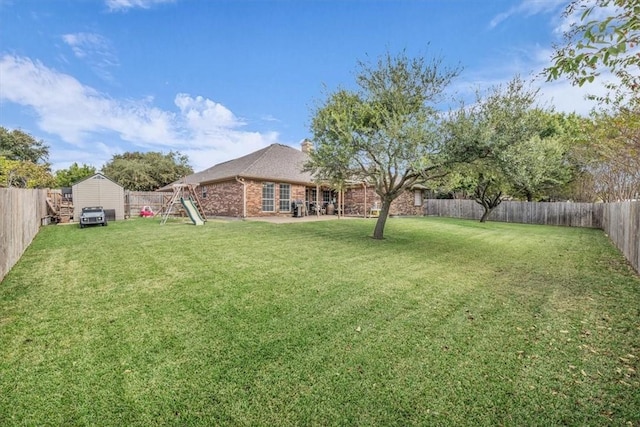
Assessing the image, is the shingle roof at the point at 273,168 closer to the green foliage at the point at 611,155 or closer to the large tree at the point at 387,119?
the large tree at the point at 387,119

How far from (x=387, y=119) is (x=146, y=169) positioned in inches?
1217

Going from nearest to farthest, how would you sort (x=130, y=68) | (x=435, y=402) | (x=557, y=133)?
1. (x=435, y=402)
2. (x=130, y=68)
3. (x=557, y=133)

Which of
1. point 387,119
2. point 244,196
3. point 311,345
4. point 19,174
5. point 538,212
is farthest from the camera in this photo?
point 538,212

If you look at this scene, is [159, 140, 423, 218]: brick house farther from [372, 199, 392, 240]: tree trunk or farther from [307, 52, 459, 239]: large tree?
[372, 199, 392, 240]: tree trunk

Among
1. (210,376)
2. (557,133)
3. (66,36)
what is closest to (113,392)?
(210,376)

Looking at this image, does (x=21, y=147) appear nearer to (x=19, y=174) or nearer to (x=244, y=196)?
(x=19, y=174)

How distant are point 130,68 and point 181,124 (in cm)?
791

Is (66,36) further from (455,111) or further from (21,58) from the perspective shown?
(455,111)

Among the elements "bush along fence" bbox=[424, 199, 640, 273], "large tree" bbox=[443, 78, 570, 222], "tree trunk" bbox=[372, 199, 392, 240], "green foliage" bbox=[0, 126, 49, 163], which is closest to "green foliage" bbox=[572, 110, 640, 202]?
"bush along fence" bbox=[424, 199, 640, 273]

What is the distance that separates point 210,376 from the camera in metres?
2.47

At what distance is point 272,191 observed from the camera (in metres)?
17.7

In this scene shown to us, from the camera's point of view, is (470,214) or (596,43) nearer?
(596,43)

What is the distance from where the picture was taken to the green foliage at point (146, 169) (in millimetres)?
30922

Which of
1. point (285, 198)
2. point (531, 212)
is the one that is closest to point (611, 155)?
point (531, 212)
